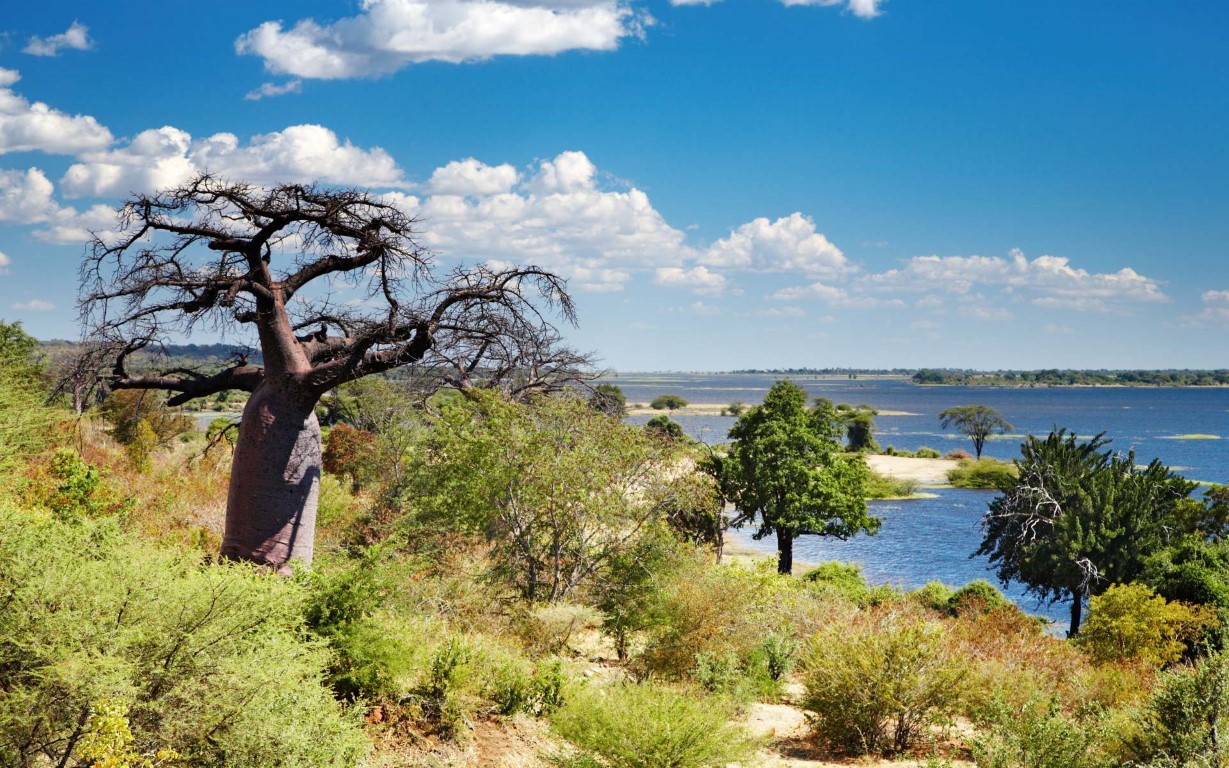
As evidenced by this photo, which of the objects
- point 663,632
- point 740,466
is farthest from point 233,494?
point 740,466

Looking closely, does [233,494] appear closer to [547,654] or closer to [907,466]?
[547,654]

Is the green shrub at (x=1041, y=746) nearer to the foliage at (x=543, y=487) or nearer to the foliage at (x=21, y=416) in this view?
the foliage at (x=543, y=487)

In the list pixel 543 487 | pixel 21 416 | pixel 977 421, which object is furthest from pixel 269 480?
pixel 977 421

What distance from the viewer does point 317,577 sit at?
320 inches

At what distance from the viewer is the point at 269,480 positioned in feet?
30.2

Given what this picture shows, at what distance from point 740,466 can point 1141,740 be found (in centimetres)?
2346

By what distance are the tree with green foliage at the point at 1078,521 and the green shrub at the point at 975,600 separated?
360 centimetres

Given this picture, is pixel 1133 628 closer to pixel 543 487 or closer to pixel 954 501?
pixel 543 487

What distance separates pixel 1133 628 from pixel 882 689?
30.8 feet

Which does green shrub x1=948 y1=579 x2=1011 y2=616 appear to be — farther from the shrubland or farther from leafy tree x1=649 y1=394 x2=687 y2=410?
leafy tree x1=649 y1=394 x2=687 y2=410

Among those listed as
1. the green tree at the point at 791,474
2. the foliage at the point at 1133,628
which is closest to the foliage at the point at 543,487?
the foliage at the point at 1133,628

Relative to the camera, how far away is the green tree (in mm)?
31500

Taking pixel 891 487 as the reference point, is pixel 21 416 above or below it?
above

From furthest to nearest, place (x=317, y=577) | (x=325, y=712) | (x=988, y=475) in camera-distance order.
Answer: (x=988, y=475), (x=317, y=577), (x=325, y=712)
